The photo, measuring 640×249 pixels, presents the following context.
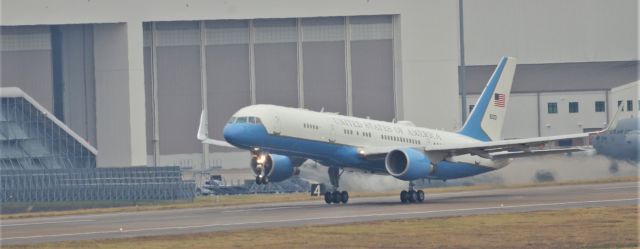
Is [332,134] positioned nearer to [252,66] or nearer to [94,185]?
[94,185]

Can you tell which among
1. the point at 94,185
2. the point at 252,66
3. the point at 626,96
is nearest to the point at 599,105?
the point at 626,96

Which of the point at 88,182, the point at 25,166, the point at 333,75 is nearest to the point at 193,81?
the point at 333,75

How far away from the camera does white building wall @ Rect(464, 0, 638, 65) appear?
389 ft

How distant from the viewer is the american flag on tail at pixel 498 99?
69062 mm

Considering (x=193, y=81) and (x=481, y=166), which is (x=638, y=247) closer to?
(x=481, y=166)

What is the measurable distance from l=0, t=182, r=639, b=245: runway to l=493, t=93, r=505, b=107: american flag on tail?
18.3 ft

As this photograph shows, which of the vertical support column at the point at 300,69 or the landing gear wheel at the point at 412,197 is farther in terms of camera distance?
the vertical support column at the point at 300,69

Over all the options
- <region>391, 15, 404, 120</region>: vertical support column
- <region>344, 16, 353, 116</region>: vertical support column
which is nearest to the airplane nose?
<region>344, 16, 353, 116</region>: vertical support column

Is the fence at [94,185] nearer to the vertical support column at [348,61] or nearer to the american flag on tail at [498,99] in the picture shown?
the american flag on tail at [498,99]

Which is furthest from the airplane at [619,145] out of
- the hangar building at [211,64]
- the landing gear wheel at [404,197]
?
the hangar building at [211,64]

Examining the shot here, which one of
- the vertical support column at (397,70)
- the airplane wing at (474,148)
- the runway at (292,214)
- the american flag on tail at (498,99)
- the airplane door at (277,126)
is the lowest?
the runway at (292,214)

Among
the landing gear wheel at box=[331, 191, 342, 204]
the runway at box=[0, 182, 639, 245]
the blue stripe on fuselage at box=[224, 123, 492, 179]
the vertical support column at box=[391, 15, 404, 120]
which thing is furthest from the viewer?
the vertical support column at box=[391, 15, 404, 120]

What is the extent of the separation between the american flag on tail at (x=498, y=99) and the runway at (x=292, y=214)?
5.56m

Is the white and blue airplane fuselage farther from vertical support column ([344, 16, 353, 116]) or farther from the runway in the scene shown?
vertical support column ([344, 16, 353, 116])
